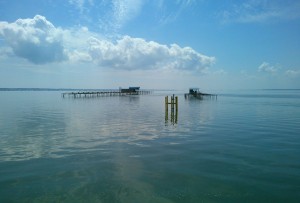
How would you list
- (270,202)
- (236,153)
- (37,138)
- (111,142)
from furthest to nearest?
(37,138) → (111,142) → (236,153) → (270,202)

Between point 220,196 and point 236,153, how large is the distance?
6103mm

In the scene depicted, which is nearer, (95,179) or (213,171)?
(95,179)

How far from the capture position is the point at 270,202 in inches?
348

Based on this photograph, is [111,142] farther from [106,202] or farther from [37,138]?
[106,202]

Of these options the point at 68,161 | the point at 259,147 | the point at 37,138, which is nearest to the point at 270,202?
the point at 259,147

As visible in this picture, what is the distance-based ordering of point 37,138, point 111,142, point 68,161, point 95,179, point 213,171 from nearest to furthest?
point 95,179 → point 213,171 → point 68,161 → point 111,142 → point 37,138

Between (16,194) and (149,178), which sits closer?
(16,194)

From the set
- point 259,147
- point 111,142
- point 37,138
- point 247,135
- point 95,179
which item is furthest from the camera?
point 247,135

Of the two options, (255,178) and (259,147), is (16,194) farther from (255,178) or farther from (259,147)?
(259,147)

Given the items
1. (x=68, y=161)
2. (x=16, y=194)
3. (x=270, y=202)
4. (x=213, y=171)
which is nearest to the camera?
(x=270, y=202)

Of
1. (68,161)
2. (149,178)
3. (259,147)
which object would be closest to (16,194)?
(68,161)

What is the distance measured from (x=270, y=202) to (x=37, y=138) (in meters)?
15.9

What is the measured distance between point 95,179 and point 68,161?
311 centimetres

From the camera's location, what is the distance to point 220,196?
9.27m
